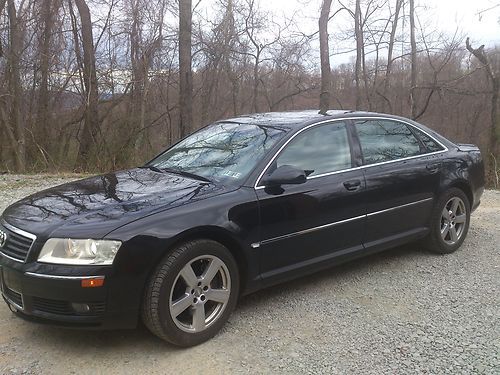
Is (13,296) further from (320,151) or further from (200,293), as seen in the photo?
(320,151)

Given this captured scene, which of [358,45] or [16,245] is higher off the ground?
[358,45]

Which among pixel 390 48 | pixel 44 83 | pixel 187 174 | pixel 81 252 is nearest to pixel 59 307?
pixel 81 252

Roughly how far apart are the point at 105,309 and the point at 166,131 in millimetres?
17924

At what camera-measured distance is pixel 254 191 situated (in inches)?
140

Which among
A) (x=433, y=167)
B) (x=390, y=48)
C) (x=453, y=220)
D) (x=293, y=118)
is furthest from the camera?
(x=390, y=48)

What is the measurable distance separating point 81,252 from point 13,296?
0.65 m

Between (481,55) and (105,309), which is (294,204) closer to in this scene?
(105,309)

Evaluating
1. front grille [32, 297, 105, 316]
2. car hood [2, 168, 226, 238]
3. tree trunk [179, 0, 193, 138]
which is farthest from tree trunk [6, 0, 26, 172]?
front grille [32, 297, 105, 316]

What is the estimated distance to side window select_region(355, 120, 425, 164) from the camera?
4.45 m

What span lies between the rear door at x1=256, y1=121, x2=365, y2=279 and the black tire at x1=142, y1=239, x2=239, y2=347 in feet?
1.14

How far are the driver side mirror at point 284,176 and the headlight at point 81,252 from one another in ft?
4.09

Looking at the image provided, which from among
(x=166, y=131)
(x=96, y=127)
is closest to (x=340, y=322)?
(x=96, y=127)

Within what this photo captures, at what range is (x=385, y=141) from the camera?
466cm

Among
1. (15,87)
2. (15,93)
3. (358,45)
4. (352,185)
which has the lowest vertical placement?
(352,185)
